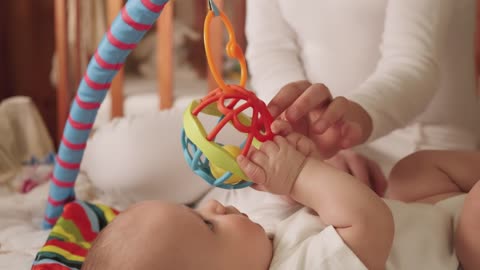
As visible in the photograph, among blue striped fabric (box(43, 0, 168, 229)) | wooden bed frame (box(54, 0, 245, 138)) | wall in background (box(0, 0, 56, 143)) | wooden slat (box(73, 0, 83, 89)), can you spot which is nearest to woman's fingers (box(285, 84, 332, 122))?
blue striped fabric (box(43, 0, 168, 229))

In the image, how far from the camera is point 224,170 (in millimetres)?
618

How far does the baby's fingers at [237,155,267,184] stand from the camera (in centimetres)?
58

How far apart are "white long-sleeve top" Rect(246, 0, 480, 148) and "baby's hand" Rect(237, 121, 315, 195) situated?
0.26 m

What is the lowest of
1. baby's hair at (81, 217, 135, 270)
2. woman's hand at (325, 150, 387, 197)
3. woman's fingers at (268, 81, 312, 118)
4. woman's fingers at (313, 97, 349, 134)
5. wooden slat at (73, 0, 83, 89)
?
wooden slat at (73, 0, 83, 89)

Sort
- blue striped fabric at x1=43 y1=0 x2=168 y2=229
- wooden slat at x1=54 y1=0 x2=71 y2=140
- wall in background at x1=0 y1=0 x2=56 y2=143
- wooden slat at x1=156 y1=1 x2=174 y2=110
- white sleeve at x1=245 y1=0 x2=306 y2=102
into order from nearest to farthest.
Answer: blue striped fabric at x1=43 y1=0 x2=168 y2=229 < white sleeve at x1=245 y1=0 x2=306 y2=102 < wooden slat at x1=156 y1=1 x2=174 y2=110 < wooden slat at x1=54 y1=0 x2=71 y2=140 < wall in background at x1=0 y1=0 x2=56 y2=143

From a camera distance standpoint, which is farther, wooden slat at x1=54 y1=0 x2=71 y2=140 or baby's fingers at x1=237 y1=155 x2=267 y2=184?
wooden slat at x1=54 y1=0 x2=71 y2=140

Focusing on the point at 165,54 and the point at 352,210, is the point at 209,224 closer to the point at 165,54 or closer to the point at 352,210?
the point at 352,210

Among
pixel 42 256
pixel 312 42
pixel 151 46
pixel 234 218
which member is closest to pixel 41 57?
pixel 151 46

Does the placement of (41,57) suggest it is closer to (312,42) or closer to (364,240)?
(312,42)

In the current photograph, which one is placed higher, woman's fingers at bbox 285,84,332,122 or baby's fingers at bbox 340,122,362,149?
woman's fingers at bbox 285,84,332,122

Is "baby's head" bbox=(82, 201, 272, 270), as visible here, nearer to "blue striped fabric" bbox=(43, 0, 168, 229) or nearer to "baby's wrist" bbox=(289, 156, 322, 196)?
"baby's wrist" bbox=(289, 156, 322, 196)

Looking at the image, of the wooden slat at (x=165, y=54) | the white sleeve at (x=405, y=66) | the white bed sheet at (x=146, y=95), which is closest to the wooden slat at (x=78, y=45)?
the white bed sheet at (x=146, y=95)

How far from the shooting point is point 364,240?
1.91ft

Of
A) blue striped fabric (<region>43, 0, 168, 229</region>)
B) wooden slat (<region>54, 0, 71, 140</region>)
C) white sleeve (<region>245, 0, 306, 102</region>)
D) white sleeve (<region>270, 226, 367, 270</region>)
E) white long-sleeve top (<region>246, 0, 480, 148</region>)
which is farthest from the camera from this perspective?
wooden slat (<region>54, 0, 71, 140</region>)
